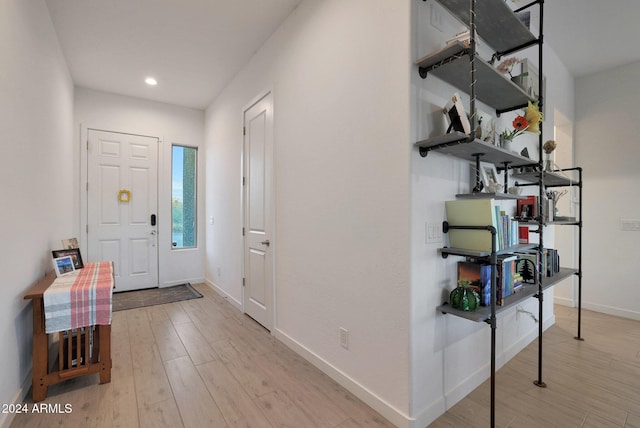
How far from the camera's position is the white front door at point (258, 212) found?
2820 millimetres

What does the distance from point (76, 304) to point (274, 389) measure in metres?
1.37

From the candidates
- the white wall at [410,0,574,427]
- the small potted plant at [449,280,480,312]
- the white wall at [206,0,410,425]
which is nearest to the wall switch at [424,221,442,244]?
the white wall at [410,0,574,427]

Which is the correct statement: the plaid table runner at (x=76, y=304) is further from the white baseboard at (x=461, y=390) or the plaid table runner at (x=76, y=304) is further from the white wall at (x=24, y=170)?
the white baseboard at (x=461, y=390)

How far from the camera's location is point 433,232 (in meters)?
1.65

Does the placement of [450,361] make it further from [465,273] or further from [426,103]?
[426,103]

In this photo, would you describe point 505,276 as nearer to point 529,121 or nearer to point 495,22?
point 529,121

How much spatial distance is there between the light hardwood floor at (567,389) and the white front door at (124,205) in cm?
432

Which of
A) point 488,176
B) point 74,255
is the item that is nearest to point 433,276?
point 488,176

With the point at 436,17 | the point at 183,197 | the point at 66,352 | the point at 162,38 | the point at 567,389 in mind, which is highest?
the point at 162,38

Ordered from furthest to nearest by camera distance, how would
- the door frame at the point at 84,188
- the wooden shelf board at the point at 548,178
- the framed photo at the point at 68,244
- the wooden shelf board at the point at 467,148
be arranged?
the door frame at the point at 84,188, the framed photo at the point at 68,244, the wooden shelf board at the point at 548,178, the wooden shelf board at the point at 467,148

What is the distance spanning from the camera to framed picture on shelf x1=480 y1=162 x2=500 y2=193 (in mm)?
1882

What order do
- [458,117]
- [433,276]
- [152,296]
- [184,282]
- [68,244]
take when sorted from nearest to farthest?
1. [458,117]
2. [433,276]
3. [68,244]
4. [152,296]
5. [184,282]

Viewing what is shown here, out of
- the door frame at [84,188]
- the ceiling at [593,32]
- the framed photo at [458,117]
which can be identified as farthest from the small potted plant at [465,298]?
the door frame at [84,188]

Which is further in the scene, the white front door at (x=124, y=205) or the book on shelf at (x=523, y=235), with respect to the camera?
the white front door at (x=124, y=205)
